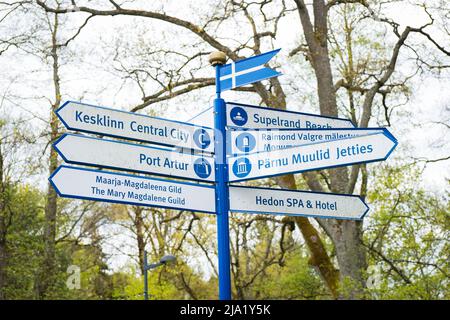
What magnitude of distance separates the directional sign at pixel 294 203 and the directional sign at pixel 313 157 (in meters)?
0.21

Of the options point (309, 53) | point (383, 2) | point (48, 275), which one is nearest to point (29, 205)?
point (48, 275)

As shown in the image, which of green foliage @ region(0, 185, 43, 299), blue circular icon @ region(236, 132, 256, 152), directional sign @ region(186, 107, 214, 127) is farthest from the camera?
green foliage @ region(0, 185, 43, 299)

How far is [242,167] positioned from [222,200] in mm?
333

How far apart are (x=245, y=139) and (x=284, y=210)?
73cm

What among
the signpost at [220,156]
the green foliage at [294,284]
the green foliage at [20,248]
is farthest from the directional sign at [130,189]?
the green foliage at [294,284]

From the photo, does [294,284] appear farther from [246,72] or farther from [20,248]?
[246,72]

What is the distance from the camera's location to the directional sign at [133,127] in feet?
16.9

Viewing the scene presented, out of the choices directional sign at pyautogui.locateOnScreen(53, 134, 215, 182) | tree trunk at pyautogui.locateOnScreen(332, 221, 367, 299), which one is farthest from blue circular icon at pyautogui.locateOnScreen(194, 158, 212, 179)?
tree trunk at pyautogui.locateOnScreen(332, 221, 367, 299)

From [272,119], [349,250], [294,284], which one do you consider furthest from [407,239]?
[294,284]

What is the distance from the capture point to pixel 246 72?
5637mm

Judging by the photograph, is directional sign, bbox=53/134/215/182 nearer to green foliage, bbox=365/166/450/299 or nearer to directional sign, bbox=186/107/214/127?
directional sign, bbox=186/107/214/127

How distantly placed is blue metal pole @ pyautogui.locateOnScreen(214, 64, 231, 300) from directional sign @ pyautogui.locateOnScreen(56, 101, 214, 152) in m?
0.09

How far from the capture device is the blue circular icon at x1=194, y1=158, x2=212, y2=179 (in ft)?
17.8
